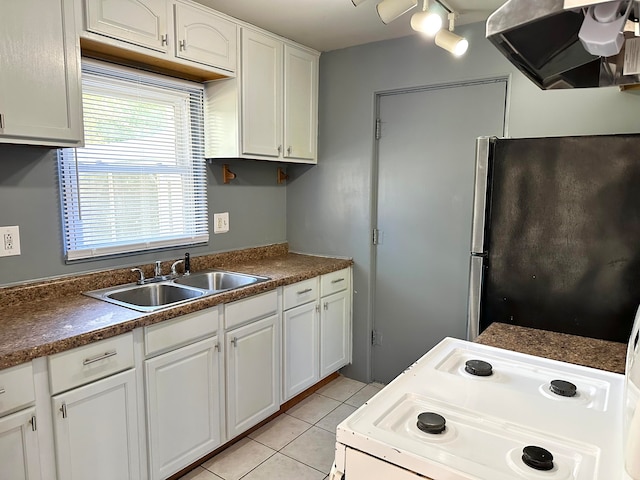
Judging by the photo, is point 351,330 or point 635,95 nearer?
point 635,95

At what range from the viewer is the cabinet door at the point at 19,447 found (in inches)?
56.3

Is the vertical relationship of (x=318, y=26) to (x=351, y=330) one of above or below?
above

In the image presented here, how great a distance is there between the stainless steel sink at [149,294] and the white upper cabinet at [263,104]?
831mm

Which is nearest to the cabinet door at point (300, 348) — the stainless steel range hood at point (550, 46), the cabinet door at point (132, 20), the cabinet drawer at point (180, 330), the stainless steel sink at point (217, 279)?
the stainless steel sink at point (217, 279)

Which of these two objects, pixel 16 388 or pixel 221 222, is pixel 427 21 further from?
pixel 16 388

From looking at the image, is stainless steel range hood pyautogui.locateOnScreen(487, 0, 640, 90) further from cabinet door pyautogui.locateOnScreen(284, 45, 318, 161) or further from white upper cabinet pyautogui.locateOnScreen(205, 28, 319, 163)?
cabinet door pyautogui.locateOnScreen(284, 45, 318, 161)

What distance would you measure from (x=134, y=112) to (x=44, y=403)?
4.89ft

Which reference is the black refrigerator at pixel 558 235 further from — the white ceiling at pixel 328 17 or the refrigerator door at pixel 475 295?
the white ceiling at pixel 328 17

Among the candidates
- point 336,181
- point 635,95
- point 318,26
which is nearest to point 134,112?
point 318,26

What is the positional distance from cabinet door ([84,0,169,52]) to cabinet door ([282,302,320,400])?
1.58 m

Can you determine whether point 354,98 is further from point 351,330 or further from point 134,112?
point 351,330

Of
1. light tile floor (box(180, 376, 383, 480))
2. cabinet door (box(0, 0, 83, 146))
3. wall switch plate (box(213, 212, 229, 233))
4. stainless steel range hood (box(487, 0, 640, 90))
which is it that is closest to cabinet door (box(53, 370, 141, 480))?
light tile floor (box(180, 376, 383, 480))

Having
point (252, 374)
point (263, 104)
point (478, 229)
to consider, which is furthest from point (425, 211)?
point (252, 374)

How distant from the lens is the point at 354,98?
121 inches
